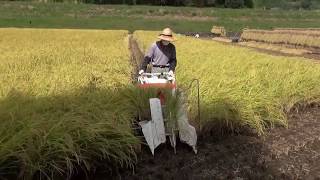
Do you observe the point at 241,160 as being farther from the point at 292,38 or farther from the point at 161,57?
the point at 292,38

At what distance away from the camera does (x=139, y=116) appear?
5.36 metres

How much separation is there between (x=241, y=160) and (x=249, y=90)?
1.83 meters

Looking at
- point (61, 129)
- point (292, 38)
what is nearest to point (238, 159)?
point (61, 129)

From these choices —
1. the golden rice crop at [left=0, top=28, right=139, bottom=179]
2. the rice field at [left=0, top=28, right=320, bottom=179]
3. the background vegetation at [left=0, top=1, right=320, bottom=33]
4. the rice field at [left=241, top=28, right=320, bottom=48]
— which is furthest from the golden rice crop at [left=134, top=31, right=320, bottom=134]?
the background vegetation at [left=0, top=1, right=320, bottom=33]

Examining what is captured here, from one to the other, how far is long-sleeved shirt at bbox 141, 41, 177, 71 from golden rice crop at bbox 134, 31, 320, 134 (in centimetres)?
43

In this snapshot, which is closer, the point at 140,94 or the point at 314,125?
the point at 140,94

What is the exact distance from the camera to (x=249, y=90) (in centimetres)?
651

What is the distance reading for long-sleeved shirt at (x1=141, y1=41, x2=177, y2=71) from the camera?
21.4 ft

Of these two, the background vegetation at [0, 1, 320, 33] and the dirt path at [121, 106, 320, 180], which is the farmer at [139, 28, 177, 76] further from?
the background vegetation at [0, 1, 320, 33]

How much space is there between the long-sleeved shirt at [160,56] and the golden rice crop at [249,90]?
17.1 inches

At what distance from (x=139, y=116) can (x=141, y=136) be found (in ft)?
1.53

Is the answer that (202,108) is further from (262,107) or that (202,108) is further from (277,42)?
(277,42)

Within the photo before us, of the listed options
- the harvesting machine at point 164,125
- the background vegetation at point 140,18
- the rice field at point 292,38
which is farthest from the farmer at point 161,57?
the background vegetation at point 140,18

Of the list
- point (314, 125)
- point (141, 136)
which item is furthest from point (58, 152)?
point (314, 125)
